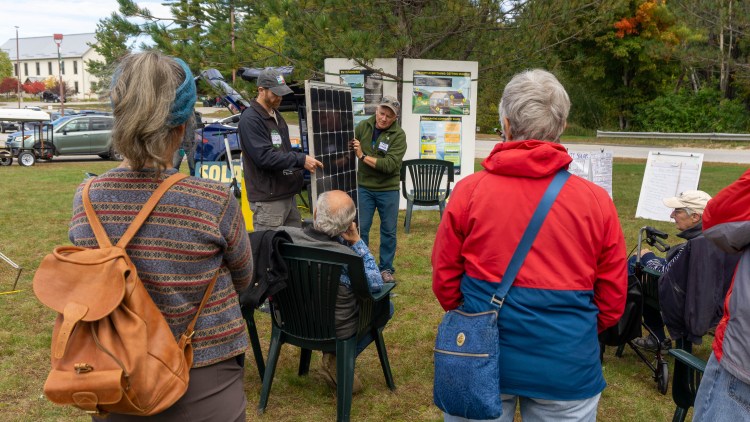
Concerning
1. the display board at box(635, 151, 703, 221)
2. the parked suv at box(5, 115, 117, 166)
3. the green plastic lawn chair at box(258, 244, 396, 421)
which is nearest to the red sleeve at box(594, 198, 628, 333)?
the green plastic lawn chair at box(258, 244, 396, 421)

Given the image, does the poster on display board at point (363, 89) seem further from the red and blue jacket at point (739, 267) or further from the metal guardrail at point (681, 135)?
the metal guardrail at point (681, 135)

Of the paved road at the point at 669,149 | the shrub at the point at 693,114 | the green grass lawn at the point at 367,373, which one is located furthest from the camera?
the shrub at the point at 693,114

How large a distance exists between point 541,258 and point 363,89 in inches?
296

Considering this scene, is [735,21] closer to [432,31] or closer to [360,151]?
[432,31]

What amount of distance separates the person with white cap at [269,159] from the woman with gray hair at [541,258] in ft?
9.69

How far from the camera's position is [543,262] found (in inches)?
74.5

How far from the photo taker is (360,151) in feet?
19.2

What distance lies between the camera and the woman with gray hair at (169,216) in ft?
5.13

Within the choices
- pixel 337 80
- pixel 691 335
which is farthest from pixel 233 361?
pixel 337 80

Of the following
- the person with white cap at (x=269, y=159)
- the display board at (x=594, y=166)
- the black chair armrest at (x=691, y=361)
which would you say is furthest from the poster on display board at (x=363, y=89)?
the black chair armrest at (x=691, y=361)

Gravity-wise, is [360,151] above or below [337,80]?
below

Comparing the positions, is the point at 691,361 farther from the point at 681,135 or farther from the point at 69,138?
the point at 681,135

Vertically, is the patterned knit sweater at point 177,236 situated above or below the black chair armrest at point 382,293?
above

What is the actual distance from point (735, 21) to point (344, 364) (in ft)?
58.5
